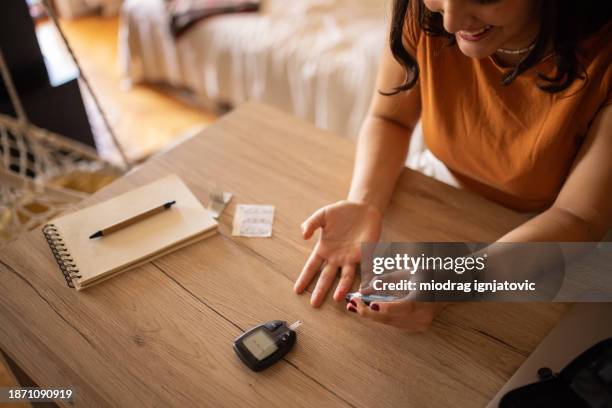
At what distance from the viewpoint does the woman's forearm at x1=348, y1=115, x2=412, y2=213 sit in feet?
3.32

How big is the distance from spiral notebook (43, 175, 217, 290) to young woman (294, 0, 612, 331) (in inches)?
8.6

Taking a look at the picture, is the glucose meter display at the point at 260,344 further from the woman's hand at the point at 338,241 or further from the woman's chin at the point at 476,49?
the woman's chin at the point at 476,49

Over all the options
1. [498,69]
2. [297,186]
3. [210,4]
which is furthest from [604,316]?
[210,4]

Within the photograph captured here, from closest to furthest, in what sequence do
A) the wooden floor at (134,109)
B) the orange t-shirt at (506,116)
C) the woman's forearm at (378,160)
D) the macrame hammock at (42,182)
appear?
the orange t-shirt at (506,116)
the woman's forearm at (378,160)
the macrame hammock at (42,182)
the wooden floor at (134,109)

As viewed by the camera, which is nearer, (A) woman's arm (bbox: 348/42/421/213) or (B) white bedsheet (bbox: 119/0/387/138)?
(A) woman's arm (bbox: 348/42/421/213)

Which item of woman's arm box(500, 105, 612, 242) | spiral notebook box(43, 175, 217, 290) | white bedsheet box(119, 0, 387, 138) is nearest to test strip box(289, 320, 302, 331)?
spiral notebook box(43, 175, 217, 290)

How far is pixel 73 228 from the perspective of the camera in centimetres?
98

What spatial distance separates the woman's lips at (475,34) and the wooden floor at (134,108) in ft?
6.22

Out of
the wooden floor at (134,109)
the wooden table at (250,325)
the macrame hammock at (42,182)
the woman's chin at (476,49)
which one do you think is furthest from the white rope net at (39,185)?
the woman's chin at (476,49)

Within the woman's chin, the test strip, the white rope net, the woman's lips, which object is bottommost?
the white rope net

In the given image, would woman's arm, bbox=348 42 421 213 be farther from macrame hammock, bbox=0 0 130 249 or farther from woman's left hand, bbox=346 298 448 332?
macrame hammock, bbox=0 0 130 249

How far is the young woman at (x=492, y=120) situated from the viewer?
0.81 meters

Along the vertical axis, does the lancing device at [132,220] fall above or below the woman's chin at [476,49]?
below

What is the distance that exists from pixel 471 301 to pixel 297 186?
0.39 metres
